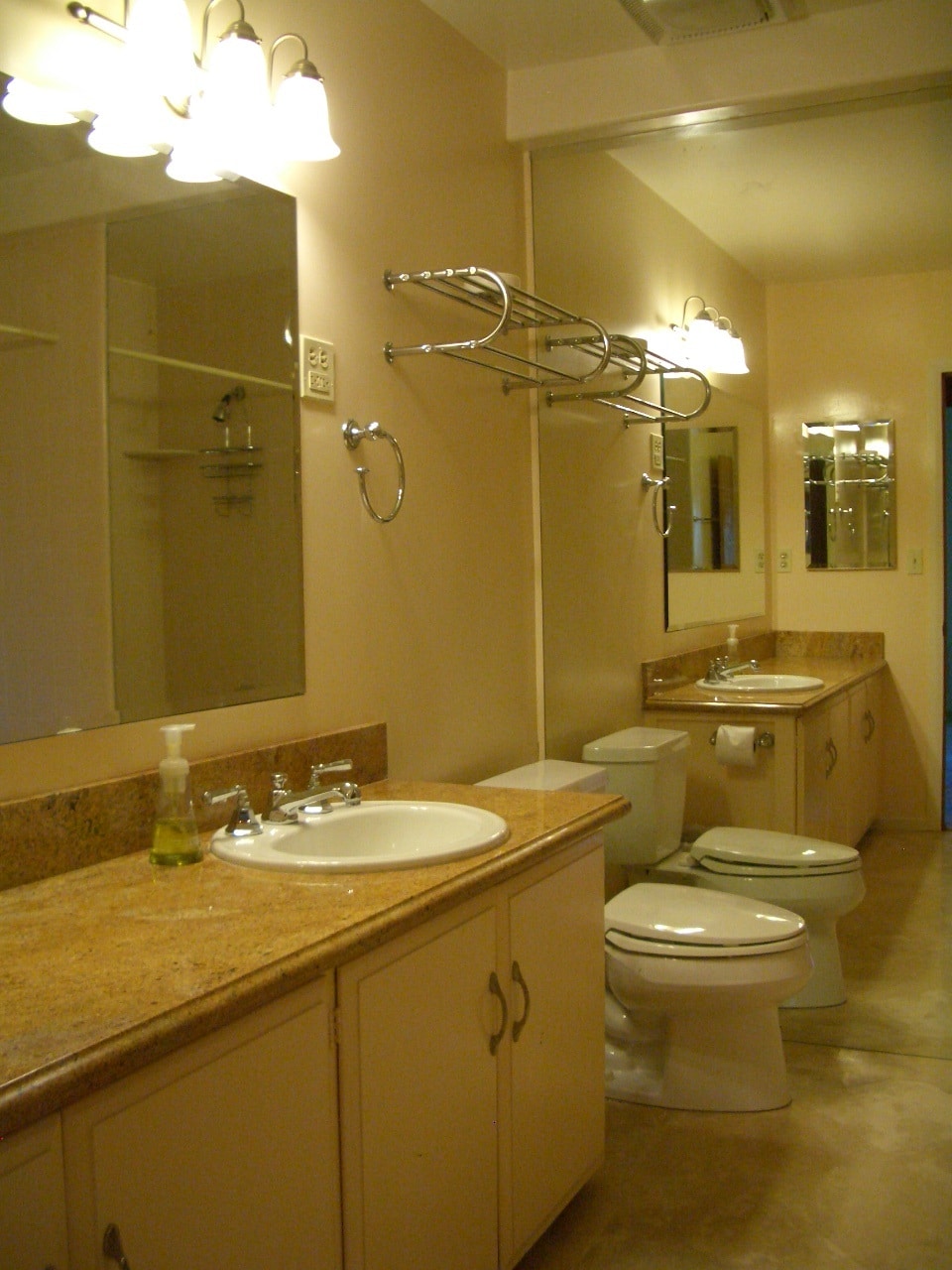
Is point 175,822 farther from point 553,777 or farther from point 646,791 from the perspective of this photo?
point 646,791

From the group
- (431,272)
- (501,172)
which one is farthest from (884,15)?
(431,272)

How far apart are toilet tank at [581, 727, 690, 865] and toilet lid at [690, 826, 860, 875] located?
0.09 meters

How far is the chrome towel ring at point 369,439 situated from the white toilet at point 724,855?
36.9 inches

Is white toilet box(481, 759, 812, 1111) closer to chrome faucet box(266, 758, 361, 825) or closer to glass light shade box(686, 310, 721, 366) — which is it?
chrome faucet box(266, 758, 361, 825)

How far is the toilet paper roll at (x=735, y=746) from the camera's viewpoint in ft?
9.34

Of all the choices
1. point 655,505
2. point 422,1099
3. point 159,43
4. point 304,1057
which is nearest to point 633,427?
point 655,505

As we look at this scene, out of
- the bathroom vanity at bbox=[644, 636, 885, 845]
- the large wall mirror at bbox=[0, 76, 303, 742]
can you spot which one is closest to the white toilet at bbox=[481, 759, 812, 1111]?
the bathroom vanity at bbox=[644, 636, 885, 845]

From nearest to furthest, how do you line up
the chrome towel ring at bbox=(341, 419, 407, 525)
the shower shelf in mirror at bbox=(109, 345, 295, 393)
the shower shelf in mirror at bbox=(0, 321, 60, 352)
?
the shower shelf in mirror at bbox=(0, 321, 60, 352) → the shower shelf in mirror at bbox=(109, 345, 295, 393) → the chrome towel ring at bbox=(341, 419, 407, 525)

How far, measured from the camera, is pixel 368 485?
7.37 ft

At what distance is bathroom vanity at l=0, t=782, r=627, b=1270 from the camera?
98 cm

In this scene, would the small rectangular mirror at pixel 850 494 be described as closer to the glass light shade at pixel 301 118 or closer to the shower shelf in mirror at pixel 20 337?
the glass light shade at pixel 301 118

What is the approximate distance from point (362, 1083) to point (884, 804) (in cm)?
176

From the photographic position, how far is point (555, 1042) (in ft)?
5.95

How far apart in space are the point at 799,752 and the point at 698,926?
71 cm
